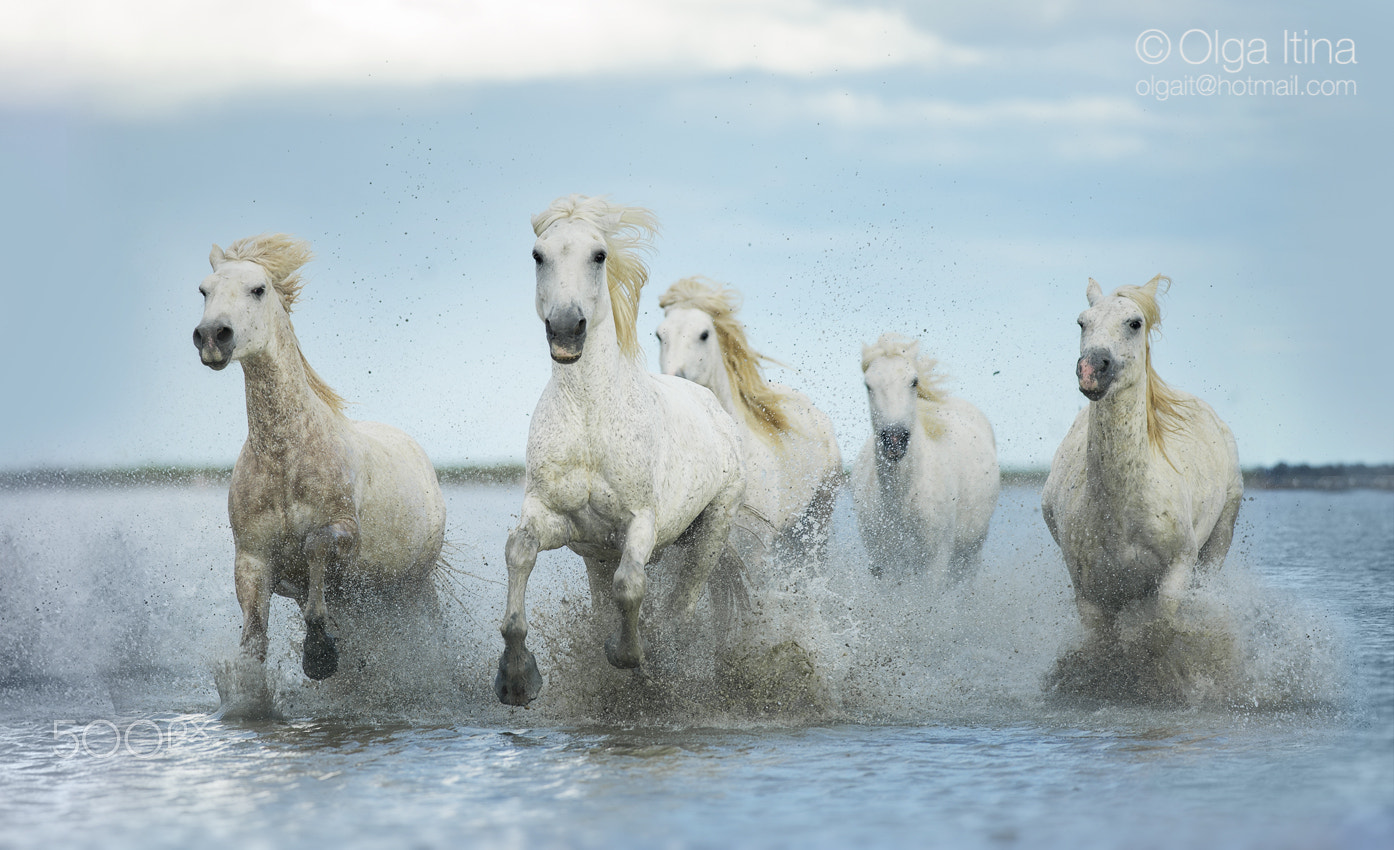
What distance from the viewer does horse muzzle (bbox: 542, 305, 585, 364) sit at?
519cm

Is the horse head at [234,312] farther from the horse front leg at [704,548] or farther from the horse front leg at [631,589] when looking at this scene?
the horse front leg at [704,548]

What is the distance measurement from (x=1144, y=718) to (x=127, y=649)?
6167 mm

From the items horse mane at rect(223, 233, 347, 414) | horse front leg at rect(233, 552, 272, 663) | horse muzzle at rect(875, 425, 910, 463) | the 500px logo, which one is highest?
horse mane at rect(223, 233, 347, 414)

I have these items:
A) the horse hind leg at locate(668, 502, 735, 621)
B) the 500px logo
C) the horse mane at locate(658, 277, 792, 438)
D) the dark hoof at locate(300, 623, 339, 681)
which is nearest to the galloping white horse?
the horse mane at locate(658, 277, 792, 438)

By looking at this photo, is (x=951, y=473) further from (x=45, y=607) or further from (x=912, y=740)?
(x=45, y=607)

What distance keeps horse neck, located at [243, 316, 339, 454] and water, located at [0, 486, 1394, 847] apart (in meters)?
1.27

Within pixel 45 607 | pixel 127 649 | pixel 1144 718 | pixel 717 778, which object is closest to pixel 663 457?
pixel 717 778

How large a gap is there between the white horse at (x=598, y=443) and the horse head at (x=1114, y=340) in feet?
6.36

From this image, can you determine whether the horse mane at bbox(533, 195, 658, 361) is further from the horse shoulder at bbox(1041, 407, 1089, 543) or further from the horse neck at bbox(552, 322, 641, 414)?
the horse shoulder at bbox(1041, 407, 1089, 543)

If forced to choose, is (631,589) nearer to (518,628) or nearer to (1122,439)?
(518,628)

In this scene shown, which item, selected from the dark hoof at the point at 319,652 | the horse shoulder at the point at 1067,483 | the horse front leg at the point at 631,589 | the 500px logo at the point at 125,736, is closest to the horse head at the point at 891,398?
the horse shoulder at the point at 1067,483

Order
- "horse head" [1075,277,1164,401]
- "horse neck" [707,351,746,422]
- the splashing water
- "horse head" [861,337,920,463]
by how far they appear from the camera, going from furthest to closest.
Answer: "horse neck" [707,351,746,422] → "horse head" [861,337,920,463] → the splashing water → "horse head" [1075,277,1164,401]

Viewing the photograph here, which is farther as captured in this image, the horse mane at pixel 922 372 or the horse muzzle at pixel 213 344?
the horse mane at pixel 922 372

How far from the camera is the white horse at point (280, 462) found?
20.3 feet
